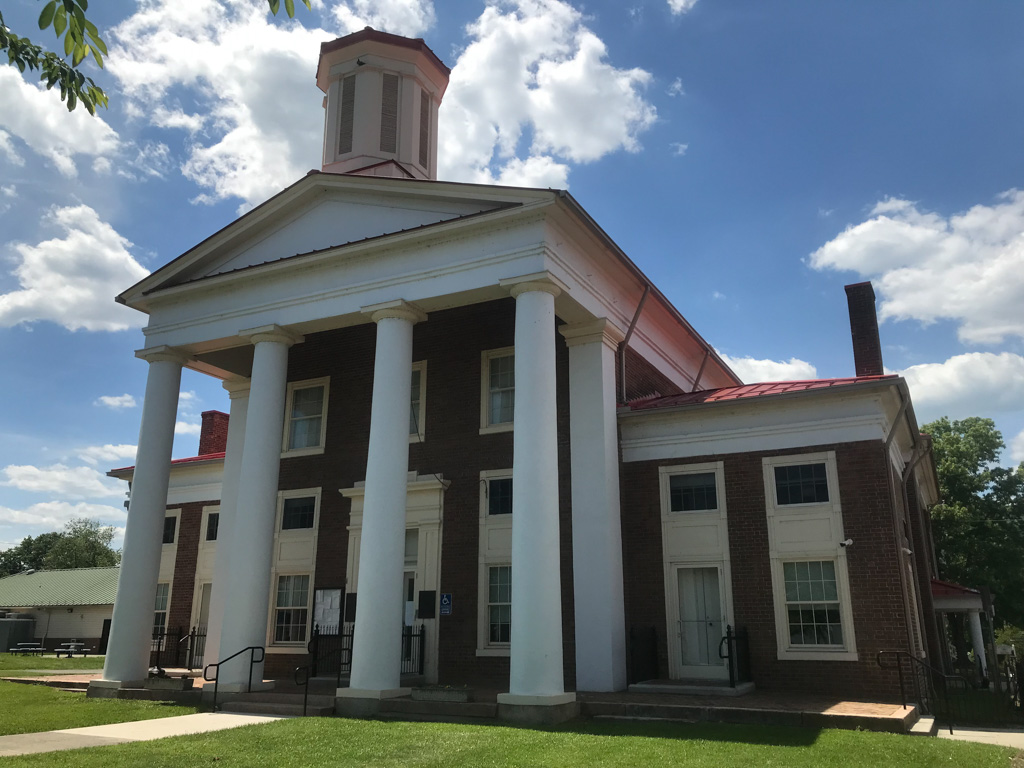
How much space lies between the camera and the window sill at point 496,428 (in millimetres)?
19094

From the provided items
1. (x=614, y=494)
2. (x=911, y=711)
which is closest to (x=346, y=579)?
(x=614, y=494)

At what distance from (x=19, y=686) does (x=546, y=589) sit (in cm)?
1264

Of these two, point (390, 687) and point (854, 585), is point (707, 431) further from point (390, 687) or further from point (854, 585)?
point (390, 687)

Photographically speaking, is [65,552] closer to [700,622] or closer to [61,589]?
[61,589]

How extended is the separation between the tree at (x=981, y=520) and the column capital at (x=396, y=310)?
1108 inches

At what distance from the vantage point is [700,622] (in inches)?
675

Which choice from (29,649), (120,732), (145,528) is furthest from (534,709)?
(29,649)

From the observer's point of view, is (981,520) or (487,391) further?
(981,520)

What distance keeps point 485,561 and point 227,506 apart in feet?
26.2

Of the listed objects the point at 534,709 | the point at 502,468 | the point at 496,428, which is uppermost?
the point at 496,428

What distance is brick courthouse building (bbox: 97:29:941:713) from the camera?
1559 centimetres

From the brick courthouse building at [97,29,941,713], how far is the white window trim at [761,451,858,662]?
42 mm

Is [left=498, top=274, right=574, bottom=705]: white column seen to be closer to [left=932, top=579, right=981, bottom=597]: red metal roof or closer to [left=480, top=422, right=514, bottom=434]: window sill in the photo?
[left=480, top=422, right=514, bottom=434]: window sill

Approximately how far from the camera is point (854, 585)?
15734mm
